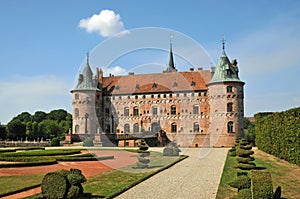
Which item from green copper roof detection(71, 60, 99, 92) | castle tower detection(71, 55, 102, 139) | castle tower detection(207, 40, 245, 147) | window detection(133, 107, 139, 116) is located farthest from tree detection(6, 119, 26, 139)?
castle tower detection(207, 40, 245, 147)

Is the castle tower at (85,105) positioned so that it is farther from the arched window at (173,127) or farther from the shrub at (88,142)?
the arched window at (173,127)

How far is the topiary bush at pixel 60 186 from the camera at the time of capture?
10.8 meters

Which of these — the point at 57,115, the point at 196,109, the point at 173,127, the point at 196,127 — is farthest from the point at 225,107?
the point at 57,115

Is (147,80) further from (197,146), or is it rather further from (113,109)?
(197,146)

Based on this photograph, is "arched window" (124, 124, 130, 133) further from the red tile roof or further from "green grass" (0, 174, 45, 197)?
"green grass" (0, 174, 45, 197)

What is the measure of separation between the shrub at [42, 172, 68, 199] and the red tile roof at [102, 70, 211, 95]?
132 feet

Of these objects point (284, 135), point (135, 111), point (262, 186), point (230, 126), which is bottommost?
point (262, 186)

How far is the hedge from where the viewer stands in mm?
20591

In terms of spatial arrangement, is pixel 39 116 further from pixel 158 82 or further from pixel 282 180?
pixel 282 180

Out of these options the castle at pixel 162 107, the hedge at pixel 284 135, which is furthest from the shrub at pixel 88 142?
the hedge at pixel 284 135

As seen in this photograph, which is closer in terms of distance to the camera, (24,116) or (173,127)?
(173,127)

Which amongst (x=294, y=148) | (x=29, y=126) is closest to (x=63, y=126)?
(x=29, y=126)

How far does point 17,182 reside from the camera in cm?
1514

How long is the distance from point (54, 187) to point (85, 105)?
40.2m
